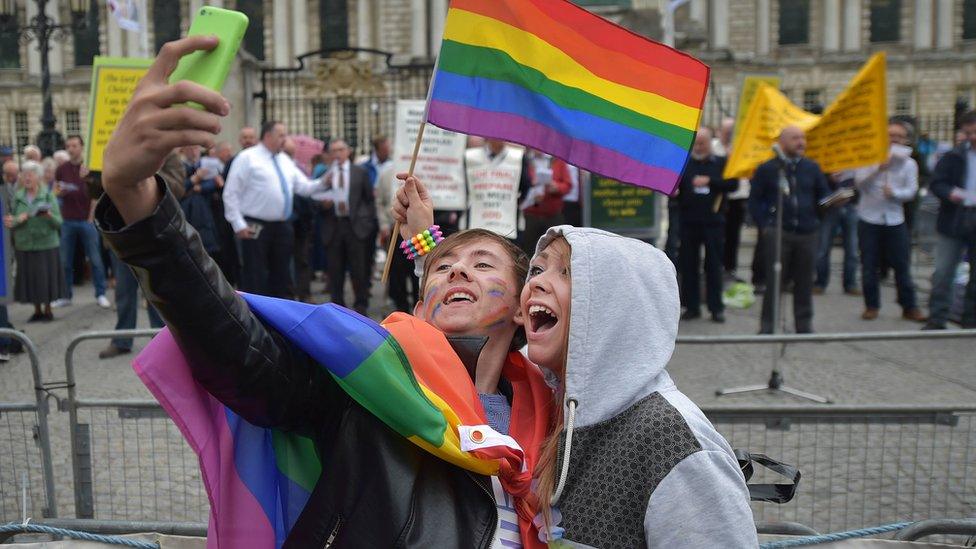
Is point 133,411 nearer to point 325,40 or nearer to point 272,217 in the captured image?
point 272,217

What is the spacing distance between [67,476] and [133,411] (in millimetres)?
860

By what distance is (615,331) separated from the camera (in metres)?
2.13

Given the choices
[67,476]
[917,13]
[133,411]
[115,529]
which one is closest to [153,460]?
[133,411]

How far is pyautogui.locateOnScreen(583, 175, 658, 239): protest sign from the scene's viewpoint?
1105 centimetres

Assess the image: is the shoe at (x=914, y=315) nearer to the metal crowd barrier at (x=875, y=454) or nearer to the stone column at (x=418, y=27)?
the metal crowd barrier at (x=875, y=454)

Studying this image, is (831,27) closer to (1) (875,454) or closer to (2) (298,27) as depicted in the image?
(2) (298,27)

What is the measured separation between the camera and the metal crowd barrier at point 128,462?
439 centimetres

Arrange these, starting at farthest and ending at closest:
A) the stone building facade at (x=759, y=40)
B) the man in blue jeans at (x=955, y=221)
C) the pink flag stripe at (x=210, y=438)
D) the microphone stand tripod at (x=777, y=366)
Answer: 1. the stone building facade at (x=759, y=40)
2. the man in blue jeans at (x=955, y=221)
3. the microphone stand tripod at (x=777, y=366)
4. the pink flag stripe at (x=210, y=438)

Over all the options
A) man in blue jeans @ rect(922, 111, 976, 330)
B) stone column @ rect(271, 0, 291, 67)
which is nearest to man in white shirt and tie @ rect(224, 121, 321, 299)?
man in blue jeans @ rect(922, 111, 976, 330)

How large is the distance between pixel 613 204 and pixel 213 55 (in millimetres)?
9623

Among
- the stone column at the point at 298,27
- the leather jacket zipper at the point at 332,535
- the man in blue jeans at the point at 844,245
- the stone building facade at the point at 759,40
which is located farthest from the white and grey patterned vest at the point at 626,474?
the stone column at the point at 298,27

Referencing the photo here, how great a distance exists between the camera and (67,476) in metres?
5.01

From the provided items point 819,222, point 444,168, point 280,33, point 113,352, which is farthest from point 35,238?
point 280,33

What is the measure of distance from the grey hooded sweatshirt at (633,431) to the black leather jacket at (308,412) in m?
0.24
